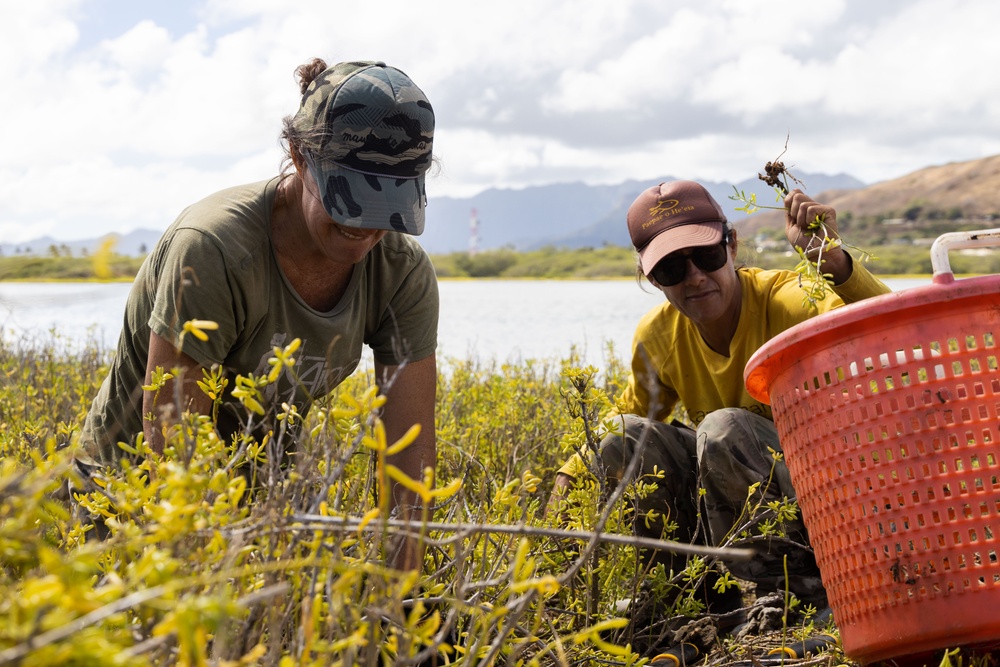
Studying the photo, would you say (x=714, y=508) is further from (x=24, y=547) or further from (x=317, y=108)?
(x=24, y=547)

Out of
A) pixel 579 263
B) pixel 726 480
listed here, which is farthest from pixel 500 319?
pixel 579 263

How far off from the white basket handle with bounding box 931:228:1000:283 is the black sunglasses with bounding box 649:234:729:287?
3.38ft

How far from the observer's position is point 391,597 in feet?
3.98

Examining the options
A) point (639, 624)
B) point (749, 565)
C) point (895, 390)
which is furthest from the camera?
point (749, 565)

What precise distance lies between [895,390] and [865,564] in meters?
0.34

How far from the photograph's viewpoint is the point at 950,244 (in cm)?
177

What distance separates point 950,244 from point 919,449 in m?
0.39

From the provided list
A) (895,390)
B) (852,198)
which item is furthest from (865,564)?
(852,198)

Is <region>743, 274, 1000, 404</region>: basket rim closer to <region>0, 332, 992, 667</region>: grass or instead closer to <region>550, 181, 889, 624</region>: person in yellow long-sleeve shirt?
<region>0, 332, 992, 667</region>: grass

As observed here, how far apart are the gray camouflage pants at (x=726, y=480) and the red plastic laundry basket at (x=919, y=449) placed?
752 millimetres

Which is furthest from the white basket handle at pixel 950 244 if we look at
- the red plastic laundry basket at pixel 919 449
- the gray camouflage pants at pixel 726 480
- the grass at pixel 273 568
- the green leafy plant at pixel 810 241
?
the gray camouflage pants at pixel 726 480

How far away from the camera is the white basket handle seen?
67.5 inches

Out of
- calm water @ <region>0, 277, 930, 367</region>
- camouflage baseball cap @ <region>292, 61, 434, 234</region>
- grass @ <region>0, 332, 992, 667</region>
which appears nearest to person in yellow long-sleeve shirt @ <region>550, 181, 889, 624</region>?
grass @ <region>0, 332, 992, 667</region>

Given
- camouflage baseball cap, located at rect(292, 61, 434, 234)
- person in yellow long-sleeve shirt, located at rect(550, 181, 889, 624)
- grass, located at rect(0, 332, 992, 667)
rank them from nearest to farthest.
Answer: grass, located at rect(0, 332, 992, 667) < camouflage baseball cap, located at rect(292, 61, 434, 234) < person in yellow long-sleeve shirt, located at rect(550, 181, 889, 624)
